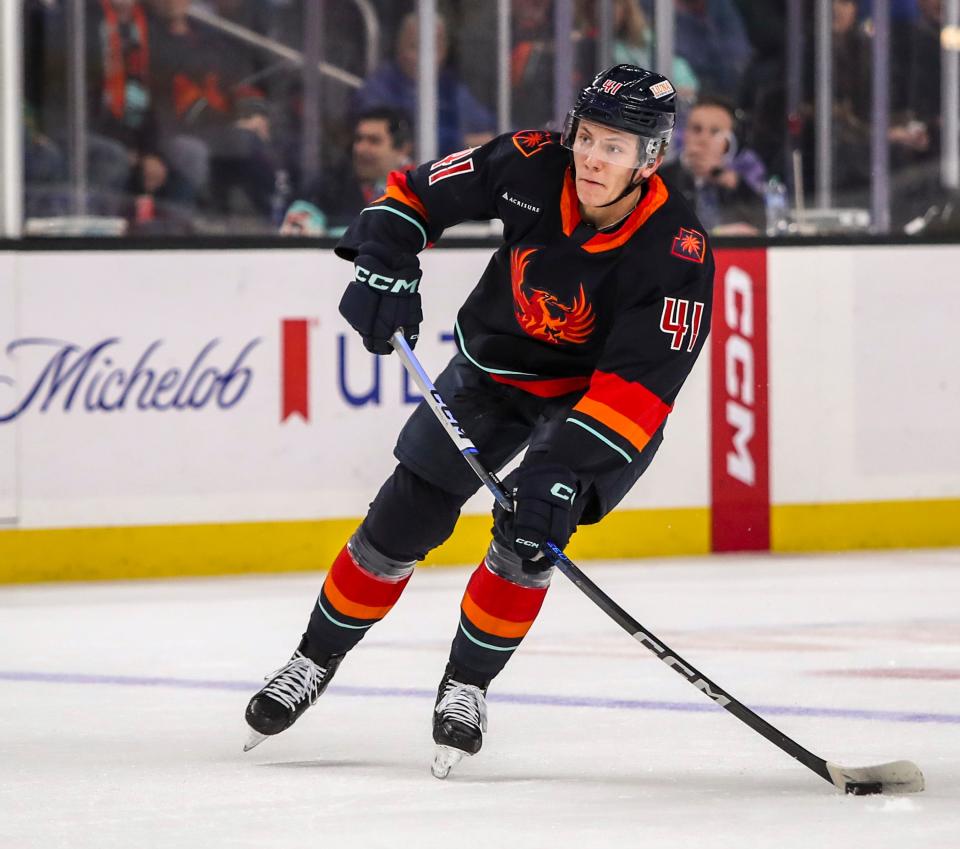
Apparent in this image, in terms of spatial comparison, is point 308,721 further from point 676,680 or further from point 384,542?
point 676,680

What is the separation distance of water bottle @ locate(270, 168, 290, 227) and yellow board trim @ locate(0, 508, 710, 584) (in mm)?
832

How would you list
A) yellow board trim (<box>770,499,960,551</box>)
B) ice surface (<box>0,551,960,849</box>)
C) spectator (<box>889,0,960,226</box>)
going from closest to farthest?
ice surface (<box>0,551,960,849</box>)
yellow board trim (<box>770,499,960,551</box>)
spectator (<box>889,0,960,226</box>)

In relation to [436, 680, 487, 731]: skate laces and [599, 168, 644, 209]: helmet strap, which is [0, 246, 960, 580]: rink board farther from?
[599, 168, 644, 209]: helmet strap

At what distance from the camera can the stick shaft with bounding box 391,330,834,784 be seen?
9.23ft

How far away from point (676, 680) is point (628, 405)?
1.03 meters

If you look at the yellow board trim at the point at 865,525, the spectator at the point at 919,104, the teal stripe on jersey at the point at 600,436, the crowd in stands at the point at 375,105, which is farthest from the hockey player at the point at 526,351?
the spectator at the point at 919,104

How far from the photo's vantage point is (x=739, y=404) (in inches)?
217

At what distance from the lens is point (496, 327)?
306 centimetres

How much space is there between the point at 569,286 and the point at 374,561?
54 centimetres

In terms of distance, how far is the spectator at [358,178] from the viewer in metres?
5.32

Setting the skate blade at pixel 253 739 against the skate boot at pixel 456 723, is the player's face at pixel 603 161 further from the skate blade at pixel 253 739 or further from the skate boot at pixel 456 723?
the skate blade at pixel 253 739

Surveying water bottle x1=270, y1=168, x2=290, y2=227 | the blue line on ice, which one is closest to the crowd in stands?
water bottle x1=270, y1=168, x2=290, y2=227

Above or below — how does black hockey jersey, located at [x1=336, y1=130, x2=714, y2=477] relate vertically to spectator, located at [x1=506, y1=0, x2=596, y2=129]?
below

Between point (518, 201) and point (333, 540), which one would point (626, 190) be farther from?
point (333, 540)
